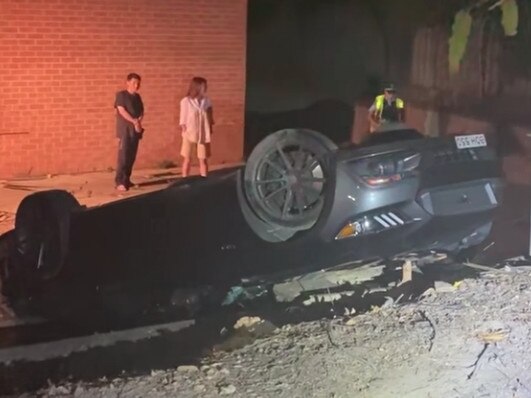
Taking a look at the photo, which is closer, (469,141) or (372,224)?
(372,224)

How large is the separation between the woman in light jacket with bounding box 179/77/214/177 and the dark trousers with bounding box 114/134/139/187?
497mm

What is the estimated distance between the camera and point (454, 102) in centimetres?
1063

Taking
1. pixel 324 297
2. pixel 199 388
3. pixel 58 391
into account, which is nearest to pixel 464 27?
pixel 199 388

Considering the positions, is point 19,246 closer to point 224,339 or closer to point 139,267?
point 139,267

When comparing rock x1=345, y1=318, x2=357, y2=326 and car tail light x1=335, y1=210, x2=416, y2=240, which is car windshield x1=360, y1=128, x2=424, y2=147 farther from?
rock x1=345, y1=318, x2=357, y2=326

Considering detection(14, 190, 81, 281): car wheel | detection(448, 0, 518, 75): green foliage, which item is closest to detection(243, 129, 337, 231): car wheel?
detection(14, 190, 81, 281): car wheel

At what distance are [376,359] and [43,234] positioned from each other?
288 cm

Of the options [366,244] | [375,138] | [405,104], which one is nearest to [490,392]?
[366,244]

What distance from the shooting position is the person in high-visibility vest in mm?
9312

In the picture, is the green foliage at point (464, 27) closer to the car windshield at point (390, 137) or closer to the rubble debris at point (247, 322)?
the rubble debris at point (247, 322)

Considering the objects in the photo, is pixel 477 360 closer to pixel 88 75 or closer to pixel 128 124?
pixel 128 124

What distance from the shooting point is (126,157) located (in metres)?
9.14

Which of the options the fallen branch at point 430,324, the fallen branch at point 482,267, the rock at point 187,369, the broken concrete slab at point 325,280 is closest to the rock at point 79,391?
the rock at point 187,369

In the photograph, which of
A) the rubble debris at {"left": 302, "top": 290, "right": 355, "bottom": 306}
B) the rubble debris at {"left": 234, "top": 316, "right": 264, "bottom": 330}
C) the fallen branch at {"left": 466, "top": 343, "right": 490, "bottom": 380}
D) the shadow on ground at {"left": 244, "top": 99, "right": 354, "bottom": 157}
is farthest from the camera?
the shadow on ground at {"left": 244, "top": 99, "right": 354, "bottom": 157}
